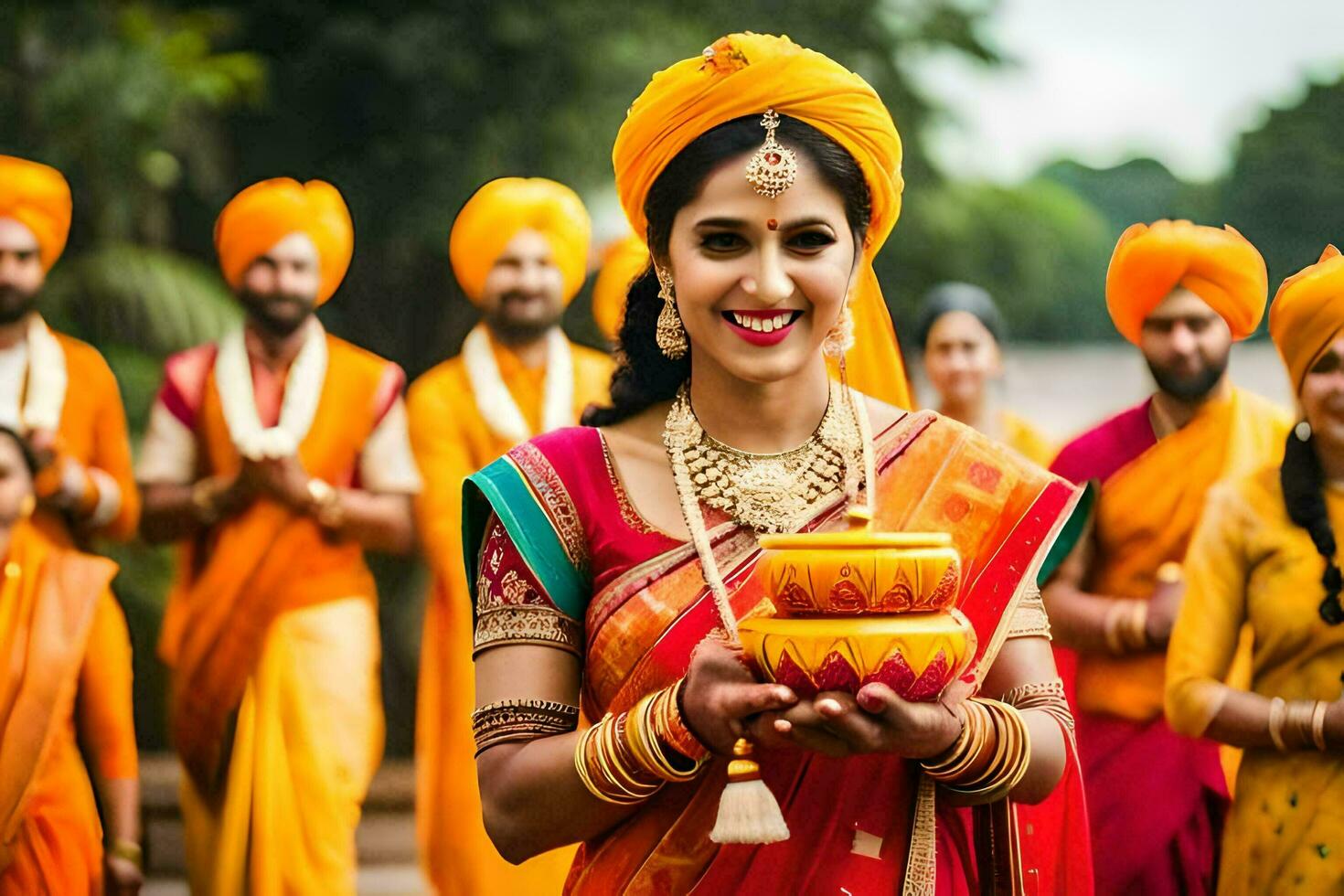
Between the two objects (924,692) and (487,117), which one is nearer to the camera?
(924,692)

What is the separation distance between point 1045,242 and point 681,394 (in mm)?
12105

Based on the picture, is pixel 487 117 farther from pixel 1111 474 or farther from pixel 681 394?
pixel 681 394

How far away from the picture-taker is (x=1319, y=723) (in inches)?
167

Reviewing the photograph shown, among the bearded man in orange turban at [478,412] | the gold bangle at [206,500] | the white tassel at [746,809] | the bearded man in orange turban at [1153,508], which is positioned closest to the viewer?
the white tassel at [746,809]

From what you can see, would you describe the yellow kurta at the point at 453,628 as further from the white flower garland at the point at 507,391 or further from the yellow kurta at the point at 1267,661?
the yellow kurta at the point at 1267,661

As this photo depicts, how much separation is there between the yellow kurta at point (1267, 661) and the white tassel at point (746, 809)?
200 centimetres

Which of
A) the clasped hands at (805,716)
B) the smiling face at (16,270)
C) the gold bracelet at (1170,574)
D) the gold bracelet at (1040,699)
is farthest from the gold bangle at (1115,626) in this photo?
the smiling face at (16,270)

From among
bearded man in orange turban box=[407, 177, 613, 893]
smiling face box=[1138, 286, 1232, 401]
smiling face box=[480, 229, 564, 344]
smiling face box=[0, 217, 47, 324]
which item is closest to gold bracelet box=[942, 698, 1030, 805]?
smiling face box=[1138, 286, 1232, 401]

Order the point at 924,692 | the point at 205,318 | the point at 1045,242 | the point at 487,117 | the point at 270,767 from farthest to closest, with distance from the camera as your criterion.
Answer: the point at 1045,242, the point at 487,117, the point at 205,318, the point at 270,767, the point at 924,692

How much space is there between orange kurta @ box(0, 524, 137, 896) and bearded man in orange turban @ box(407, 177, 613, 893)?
4.17 ft

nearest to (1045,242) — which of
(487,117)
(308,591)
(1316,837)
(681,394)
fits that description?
(487,117)

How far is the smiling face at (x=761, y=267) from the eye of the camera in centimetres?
286

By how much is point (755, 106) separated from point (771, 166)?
0.10 meters

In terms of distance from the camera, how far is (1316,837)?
4.26m
